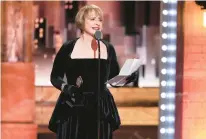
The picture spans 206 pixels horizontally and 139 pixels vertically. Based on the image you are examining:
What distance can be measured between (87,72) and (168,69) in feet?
2.17

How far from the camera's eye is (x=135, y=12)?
2842 millimetres

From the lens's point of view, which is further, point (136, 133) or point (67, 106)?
point (136, 133)

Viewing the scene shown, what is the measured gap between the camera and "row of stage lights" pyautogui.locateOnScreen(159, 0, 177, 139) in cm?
277

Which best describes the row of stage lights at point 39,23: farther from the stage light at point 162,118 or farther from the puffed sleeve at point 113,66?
the stage light at point 162,118

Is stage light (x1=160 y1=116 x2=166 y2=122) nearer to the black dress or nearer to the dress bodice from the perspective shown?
the black dress

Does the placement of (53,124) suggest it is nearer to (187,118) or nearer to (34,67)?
(34,67)

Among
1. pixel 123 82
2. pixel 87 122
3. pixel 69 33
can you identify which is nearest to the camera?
pixel 123 82

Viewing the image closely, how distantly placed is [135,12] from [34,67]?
74 cm

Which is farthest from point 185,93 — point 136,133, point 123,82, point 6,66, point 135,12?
point 6,66

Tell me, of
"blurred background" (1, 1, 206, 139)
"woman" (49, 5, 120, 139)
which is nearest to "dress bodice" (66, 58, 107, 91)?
"woman" (49, 5, 120, 139)

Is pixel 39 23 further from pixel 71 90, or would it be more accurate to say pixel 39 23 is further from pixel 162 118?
pixel 162 118

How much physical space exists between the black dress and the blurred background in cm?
43

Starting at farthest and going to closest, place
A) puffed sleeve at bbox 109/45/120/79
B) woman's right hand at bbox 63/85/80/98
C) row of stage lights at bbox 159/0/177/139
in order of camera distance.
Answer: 1. row of stage lights at bbox 159/0/177/139
2. puffed sleeve at bbox 109/45/120/79
3. woman's right hand at bbox 63/85/80/98

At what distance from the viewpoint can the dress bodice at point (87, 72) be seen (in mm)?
2324
